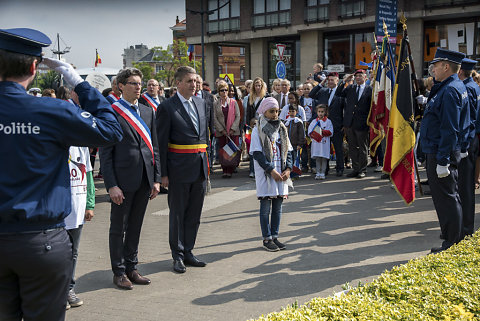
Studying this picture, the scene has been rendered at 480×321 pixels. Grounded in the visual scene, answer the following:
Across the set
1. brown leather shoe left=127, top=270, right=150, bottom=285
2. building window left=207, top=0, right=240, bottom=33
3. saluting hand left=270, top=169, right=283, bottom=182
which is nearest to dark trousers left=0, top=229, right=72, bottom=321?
brown leather shoe left=127, top=270, right=150, bottom=285

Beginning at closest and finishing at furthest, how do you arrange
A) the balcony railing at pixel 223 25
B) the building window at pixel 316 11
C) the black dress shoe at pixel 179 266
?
the black dress shoe at pixel 179 266 → the building window at pixel 316 11 → the balcony railing at pixel 223 25

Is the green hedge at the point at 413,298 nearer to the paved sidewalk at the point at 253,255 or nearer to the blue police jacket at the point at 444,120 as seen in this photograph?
the paved sidewalk at the point at 253,255

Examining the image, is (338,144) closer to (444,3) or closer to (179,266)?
(179,266)

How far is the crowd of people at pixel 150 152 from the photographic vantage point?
2742 mm

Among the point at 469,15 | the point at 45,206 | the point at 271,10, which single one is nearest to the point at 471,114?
the point at 45,206

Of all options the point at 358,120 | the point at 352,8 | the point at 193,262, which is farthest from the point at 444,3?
the point at 193,262

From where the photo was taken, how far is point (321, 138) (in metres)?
12.7

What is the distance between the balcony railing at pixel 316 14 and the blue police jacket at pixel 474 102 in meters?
31.9

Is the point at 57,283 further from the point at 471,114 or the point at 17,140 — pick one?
the point at 471,114

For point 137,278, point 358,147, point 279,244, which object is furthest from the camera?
point 358,147

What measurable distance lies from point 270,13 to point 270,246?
37.0 metres

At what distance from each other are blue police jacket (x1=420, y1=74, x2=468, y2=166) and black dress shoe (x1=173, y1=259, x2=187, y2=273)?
3.21 meters

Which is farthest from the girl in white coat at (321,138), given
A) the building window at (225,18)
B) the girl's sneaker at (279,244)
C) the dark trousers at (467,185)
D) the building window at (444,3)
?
the building window at (225,18)

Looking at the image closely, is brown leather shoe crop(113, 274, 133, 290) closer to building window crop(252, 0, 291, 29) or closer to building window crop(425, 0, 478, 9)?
building window crop(425, 0, 478, 9)
